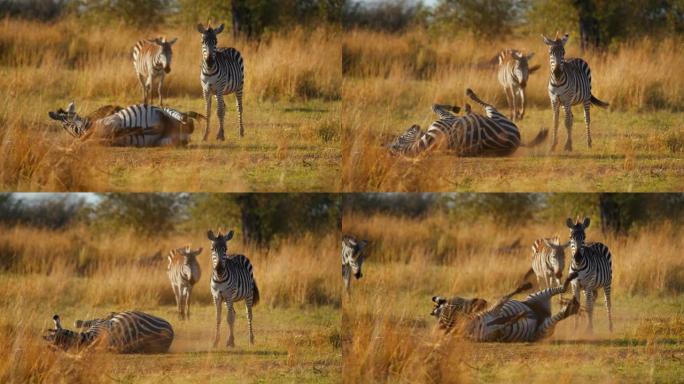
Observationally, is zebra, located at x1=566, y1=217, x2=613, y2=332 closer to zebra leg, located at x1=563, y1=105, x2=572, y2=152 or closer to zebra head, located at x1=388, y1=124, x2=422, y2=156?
zebra leg, located at x1=563, y1=105, x2=572, y2=152

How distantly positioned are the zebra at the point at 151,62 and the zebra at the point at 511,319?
3.32m

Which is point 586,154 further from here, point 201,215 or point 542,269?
point 201,215

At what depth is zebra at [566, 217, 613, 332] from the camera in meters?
12.1

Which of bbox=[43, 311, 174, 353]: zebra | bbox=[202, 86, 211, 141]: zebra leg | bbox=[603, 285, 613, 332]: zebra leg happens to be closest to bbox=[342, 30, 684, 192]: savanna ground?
bbox=[603, 285, 613, 332]: zebra leg

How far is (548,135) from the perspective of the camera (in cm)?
1279

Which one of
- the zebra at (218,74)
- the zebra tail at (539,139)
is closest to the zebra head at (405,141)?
the zebra tail at (539,139)

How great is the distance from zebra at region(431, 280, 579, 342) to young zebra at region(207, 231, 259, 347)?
1.58m

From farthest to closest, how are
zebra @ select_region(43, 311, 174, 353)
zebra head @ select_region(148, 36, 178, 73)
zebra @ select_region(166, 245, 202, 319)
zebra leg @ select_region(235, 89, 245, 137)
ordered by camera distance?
zebra head @ select_region(148, 36, 178, 73)
zebra leg @ select_region(235, 89, 245, 137)
zebra @ select_region(166, 245, 202, 319)
zebra @ select_region(43, 311, 174, 353)

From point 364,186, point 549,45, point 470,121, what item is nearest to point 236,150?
point 364,186

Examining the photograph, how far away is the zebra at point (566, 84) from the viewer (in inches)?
497

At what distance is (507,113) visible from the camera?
13.5 metres

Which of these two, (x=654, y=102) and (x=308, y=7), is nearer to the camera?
(x=654, y=102)

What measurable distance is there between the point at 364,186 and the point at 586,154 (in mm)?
1975

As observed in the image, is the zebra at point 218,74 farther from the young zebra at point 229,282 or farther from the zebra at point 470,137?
the zebra at point 470,137
